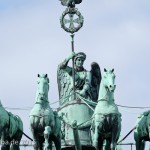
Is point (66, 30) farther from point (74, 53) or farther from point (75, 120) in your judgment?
point (75, 120)

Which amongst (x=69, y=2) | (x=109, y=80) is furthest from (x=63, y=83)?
(x=109, y=80)

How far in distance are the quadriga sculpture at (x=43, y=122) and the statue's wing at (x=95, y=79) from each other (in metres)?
2.38

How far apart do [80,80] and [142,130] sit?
239 cm

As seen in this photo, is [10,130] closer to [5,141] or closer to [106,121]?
[5,141]

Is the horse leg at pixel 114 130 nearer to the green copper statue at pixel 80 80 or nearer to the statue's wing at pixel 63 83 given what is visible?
the green copper statue at pixel 80 80

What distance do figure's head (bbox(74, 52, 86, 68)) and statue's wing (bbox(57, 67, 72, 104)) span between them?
0.43 meters

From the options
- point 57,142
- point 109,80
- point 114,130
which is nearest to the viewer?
point 109,80

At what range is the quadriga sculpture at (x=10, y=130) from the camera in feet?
69.6

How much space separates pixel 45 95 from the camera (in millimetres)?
20359

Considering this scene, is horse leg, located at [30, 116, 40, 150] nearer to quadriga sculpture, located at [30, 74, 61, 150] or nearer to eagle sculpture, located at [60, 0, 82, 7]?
quadriga sculpture, located at [30, 74, 61, 150]

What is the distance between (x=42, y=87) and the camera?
20172mm

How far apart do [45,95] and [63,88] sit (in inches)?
117

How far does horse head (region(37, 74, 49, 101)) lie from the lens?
20.2 meters

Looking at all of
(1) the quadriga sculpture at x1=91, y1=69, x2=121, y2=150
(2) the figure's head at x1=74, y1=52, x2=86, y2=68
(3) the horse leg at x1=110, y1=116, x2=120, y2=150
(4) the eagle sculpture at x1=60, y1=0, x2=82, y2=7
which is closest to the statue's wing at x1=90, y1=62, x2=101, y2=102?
(2) the figure's head at x1=74, y1=52, x2=86, y2=68
